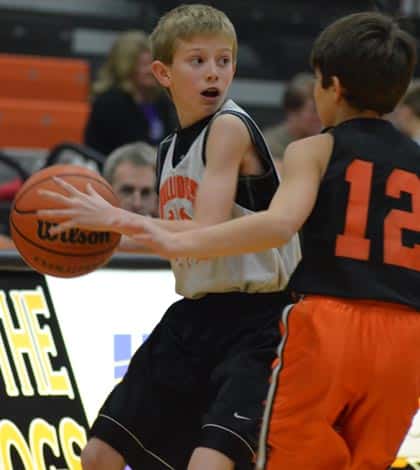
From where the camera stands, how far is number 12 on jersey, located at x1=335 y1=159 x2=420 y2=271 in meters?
3.28

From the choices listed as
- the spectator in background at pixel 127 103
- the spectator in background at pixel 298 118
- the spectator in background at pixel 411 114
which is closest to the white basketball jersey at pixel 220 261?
the spectator in background at pixel 411 114

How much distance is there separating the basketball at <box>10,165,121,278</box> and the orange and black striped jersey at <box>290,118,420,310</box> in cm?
72

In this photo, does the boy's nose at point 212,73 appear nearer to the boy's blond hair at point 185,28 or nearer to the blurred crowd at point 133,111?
the boy's blond hair at point 185,28

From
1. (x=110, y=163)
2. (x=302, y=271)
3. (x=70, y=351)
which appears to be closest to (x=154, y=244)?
(x=302, y=271)

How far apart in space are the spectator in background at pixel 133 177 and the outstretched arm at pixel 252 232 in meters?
2.75

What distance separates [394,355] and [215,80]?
3.35 feet

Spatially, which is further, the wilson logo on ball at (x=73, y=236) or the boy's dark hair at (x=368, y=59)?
the wilson logo on ball at (x=73, y=236)

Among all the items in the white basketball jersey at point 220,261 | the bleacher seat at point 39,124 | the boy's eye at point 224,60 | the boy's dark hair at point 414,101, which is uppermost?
the boy's eye at point 224,60

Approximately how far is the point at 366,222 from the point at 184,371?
77 centimetres

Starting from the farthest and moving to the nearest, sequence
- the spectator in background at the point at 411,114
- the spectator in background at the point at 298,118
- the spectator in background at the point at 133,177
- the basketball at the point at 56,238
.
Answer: the spectator in background at the point at 298,118 → the spectator in background at the point at 411,114 → the spectator in background at the point at 133,177 → the basketball at the point at 56,238

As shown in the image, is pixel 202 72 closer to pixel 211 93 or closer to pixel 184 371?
pixel 211 93

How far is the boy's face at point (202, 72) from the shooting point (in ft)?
11.9

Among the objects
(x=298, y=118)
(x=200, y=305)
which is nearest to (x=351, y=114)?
(x=200, y=305)

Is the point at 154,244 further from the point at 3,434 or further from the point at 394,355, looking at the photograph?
the point at 3,434
